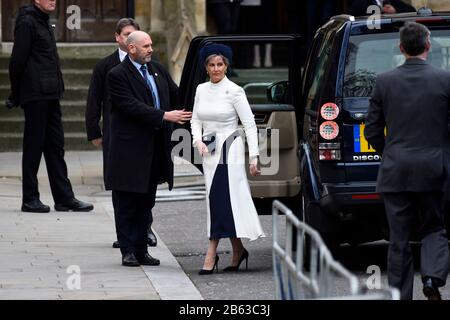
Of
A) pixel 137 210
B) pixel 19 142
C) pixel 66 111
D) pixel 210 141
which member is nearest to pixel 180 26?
pixel 66 111

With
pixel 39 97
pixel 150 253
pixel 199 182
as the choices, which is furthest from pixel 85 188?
pixel 150 253

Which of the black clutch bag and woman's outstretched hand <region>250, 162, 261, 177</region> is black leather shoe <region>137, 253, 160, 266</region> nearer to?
the black clutch bag

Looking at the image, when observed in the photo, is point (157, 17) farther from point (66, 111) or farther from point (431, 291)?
point (431, 291)

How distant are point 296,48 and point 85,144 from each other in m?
7.96

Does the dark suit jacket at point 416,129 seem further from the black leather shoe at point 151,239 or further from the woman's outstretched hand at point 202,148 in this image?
the black leather shoe at point 151,239

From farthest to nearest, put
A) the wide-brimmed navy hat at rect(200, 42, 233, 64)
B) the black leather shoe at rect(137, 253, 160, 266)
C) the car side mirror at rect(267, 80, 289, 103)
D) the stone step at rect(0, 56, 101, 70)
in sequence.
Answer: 1. the stone step at rect(0, 56, 101, 70)
2. the car side mirror at rect(267, 80, 289, 103)
3. the black leather shoe at rect(137, 253, 160, 266)
4. the wide-brimmed navy hat at rect(200, 42, 233, 64)

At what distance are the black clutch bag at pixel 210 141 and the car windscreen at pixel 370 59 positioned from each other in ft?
3.50

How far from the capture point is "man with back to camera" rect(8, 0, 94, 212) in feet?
45.8

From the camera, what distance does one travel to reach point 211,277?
34.6ft

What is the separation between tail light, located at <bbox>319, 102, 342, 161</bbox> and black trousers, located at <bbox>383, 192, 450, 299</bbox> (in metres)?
1.34

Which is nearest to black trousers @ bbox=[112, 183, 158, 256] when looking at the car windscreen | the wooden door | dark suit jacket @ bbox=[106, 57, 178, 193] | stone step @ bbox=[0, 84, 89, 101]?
dark suit jacket @ bbox=[106, 57, 178, 193]

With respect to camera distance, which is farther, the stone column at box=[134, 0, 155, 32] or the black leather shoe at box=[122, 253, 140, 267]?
the stone column at box=[134, 0, 155, 32]

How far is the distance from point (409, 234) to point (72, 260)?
3.24 meters

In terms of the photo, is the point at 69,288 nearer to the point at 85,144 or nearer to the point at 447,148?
the point at 447,148
